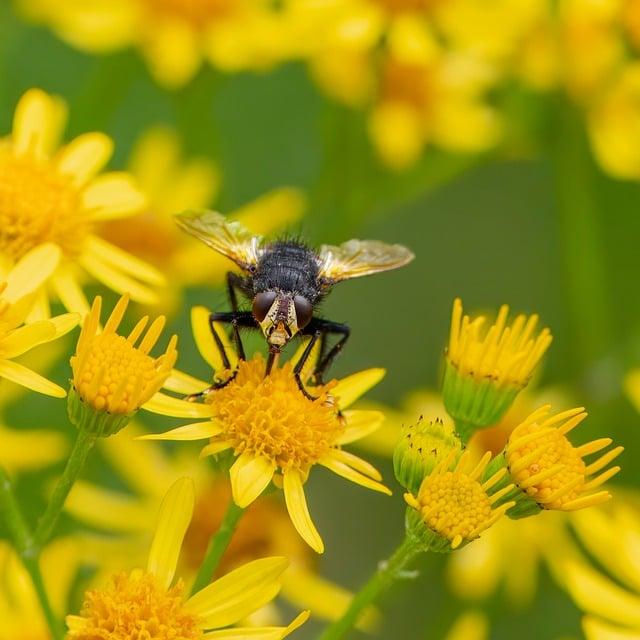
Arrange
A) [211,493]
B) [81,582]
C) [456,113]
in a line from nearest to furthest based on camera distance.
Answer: [81,582] → [211,493] → [456,113]

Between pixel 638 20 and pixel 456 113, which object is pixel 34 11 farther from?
pixel 638 20

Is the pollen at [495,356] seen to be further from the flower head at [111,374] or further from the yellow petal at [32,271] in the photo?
the yellow petal at [32,271]

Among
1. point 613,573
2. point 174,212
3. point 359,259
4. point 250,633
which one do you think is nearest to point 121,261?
point 359,259

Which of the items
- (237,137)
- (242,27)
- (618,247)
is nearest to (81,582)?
(242,27)

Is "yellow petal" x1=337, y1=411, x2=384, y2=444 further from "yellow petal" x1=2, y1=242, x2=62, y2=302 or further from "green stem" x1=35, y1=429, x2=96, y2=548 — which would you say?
"yellow petal" x1=2, y1=242, x2=62, y2=302

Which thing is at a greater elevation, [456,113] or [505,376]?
[456,113]

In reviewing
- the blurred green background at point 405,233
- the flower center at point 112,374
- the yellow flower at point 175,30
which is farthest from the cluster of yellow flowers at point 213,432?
the yellow flower at point 175,30

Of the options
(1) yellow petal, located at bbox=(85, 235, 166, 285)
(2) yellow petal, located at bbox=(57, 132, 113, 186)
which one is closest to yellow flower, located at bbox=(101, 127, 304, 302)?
(2) yellow petal, located at bbox=(57, 132, 113, 186)

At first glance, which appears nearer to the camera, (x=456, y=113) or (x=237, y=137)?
(x=456, y=113)
